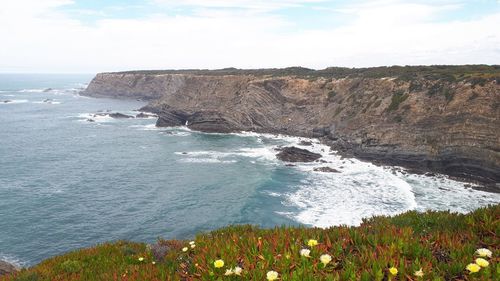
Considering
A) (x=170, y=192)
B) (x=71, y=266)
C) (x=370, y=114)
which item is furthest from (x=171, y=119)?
(x=71, y=266)

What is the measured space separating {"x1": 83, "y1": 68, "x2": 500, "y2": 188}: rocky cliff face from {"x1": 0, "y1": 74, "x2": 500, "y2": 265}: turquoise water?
180 inches

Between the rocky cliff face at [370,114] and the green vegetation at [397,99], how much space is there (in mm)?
179

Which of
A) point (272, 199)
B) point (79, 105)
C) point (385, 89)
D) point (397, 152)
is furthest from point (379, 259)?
point (79, 105)

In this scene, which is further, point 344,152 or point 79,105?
point 79,105

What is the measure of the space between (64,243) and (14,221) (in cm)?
803

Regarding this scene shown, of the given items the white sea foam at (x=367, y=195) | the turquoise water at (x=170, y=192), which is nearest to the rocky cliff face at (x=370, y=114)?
the white sea foam at (x=367, y=195)

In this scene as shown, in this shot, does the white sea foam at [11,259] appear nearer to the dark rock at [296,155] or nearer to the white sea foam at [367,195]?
the white sea foam at [367,195]

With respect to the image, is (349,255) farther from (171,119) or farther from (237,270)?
(171,119)

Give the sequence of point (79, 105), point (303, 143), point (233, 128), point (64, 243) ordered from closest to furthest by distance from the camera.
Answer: point (64, 243) → point (303, 143) → point (233, 128) → point (79, 105)

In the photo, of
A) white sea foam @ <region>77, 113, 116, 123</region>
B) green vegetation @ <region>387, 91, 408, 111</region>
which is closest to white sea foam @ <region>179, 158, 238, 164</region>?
green vegetation @ <region>387, 91, 408, 111</region>

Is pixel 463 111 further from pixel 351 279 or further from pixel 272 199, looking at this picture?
pixel 351 279

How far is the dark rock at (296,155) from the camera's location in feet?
200

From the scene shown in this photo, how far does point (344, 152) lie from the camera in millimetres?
66250

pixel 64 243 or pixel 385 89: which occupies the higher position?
pixel 385 89
